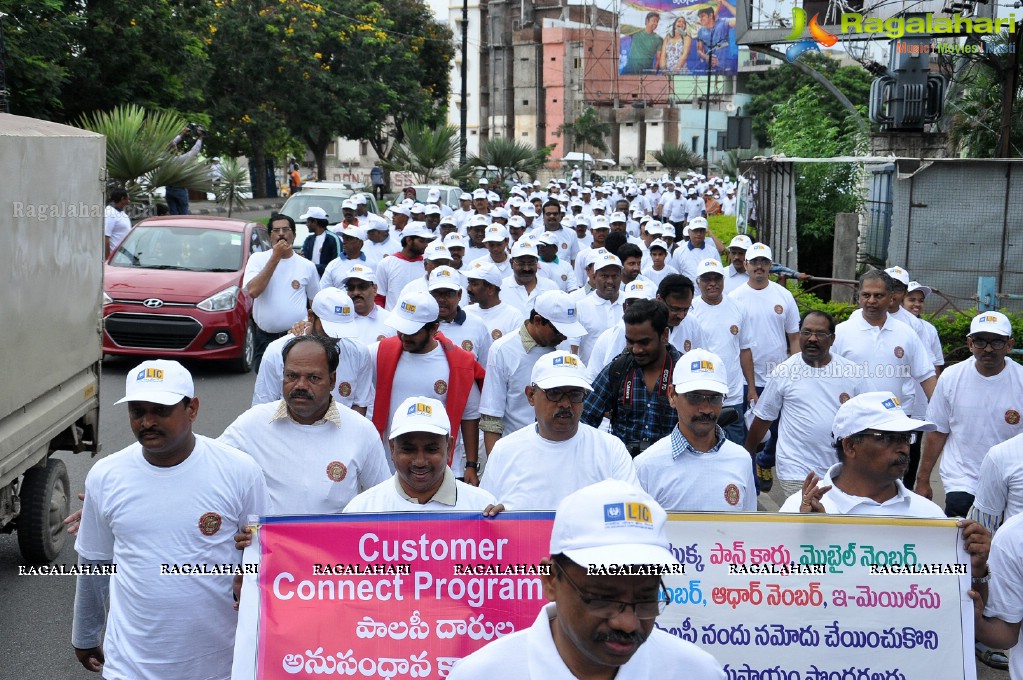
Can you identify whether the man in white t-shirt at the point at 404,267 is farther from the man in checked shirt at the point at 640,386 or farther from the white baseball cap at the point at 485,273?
the man in checked shirt at the point at 640,386

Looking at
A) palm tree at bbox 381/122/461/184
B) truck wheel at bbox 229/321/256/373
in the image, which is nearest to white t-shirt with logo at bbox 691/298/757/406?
truck wheel at bbox 229/321/256/373

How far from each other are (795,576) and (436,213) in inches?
513

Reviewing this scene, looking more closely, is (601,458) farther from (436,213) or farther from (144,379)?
(436,213)

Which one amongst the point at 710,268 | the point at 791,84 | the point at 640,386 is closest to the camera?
the point at 640,386

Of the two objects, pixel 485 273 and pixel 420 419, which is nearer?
pixel 420 419

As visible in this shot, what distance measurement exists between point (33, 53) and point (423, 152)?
13856 mm

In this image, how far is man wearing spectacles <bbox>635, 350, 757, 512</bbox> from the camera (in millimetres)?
5172

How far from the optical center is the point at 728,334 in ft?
30.9

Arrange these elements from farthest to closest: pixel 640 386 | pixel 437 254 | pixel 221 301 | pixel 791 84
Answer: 1. pixel 791 84
2. pixel 221 301
3. pixel 437 254
4. pixel 640 386

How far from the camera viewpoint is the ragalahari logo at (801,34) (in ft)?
88.1

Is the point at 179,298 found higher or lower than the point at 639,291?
lower

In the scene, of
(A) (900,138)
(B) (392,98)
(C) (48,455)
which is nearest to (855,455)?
(C) (48,455)

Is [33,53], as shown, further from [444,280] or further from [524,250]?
[444,280]

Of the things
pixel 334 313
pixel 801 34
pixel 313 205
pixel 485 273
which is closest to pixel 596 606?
pixel 334 313
